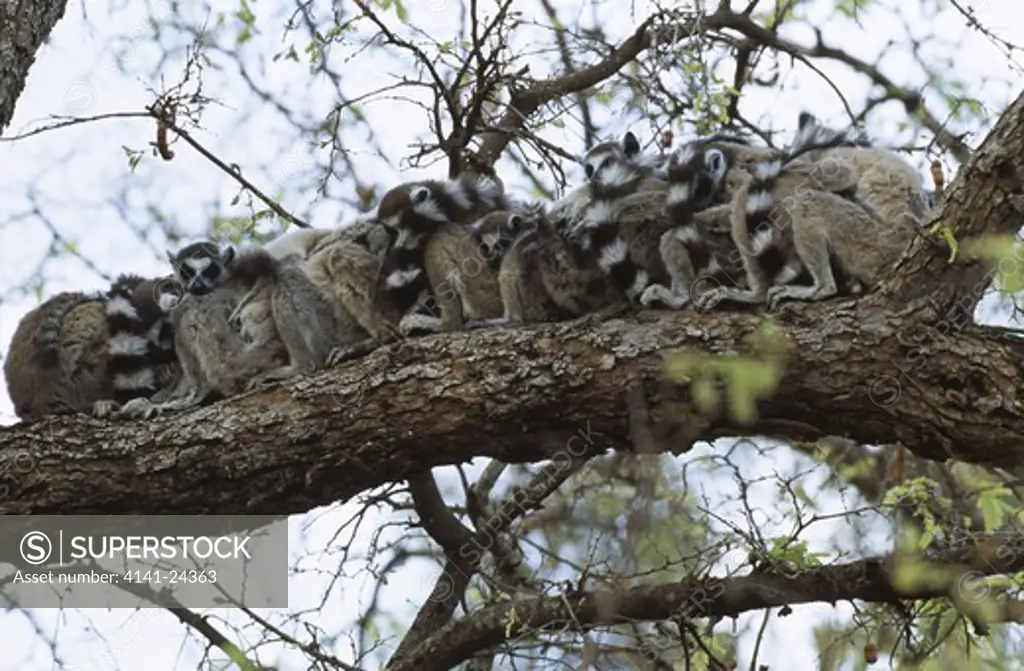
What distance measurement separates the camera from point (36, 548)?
22.1ft

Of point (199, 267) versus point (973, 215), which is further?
point (199, 267)

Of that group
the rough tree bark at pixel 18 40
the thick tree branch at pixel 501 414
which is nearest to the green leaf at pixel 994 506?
the thick tree branch at pixel 501 414

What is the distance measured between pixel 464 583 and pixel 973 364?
3.19 m

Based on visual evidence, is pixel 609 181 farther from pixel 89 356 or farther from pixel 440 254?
pixel 89 356

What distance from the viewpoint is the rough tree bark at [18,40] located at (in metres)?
7.17

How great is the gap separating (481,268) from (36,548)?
8.89ft

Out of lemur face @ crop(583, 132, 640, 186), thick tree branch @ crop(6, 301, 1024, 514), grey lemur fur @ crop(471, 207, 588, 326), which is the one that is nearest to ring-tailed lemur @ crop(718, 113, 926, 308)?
thick tree branch @ crop(6, 301, 1024, 514)

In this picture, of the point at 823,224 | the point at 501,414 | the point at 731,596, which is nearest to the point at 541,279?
the point at 501,414

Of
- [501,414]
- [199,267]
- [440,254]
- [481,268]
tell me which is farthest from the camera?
[199,267]

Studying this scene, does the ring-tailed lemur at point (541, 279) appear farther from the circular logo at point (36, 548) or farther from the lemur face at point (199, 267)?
the circular logo at point (36, 548)

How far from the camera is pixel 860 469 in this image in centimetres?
1035

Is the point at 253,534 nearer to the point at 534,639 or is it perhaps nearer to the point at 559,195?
the point at 534,639

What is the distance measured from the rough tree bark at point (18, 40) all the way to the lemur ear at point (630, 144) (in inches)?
129

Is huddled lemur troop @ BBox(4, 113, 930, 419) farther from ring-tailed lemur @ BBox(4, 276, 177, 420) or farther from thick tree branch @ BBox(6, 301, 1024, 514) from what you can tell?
thick tree branch @ BBox(6, 301, 1024, 514)
